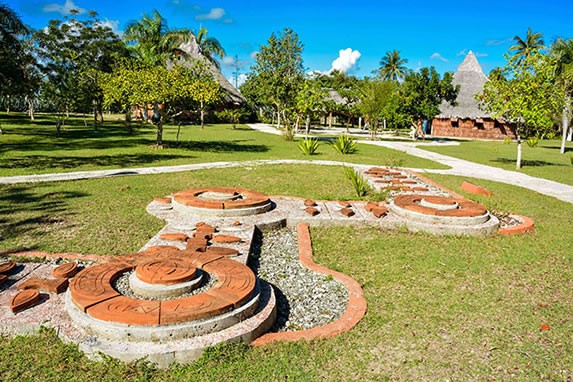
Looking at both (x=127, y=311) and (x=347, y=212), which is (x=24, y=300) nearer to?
(x=127, y=311)

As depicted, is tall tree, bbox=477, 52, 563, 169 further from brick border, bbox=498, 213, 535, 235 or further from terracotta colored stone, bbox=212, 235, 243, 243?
terracotta colored stone, bbox=212, 235, 243, 243

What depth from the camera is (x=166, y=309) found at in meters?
3.20

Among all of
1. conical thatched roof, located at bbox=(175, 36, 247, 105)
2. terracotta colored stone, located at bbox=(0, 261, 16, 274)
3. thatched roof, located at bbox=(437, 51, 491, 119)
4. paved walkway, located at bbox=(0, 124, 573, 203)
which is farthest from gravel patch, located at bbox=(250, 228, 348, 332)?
conical thatched roof, located at bbox=(175, 36, 247, 105)

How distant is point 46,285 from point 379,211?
5050mm

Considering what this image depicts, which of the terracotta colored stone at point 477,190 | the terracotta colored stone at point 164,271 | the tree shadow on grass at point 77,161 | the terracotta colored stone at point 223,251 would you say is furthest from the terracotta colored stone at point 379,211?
the tree shadow on grass at point 77,161

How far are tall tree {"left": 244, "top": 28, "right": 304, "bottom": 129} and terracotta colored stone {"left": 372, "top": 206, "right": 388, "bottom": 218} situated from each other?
19.7m

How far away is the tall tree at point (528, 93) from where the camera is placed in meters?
13.9

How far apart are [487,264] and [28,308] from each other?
201 inches

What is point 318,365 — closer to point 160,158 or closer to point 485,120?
point 160,158

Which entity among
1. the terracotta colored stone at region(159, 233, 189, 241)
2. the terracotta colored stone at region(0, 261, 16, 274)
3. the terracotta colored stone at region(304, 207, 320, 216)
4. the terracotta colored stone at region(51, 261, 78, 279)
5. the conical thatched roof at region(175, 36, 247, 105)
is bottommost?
the terracotta colored stone at region(0, 261, 16, 274)

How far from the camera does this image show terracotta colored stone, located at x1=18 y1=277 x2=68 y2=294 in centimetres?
375

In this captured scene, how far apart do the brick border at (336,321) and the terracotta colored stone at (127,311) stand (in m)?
0.83

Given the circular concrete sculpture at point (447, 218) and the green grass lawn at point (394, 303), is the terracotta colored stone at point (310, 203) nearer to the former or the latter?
the green grass lawn at point (394, 303)

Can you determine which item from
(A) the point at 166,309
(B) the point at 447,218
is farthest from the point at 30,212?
(B) the point at 447,218
